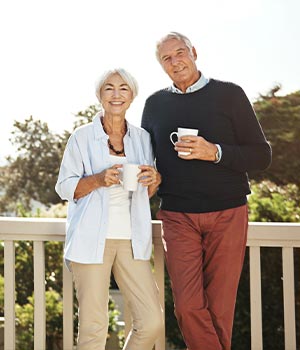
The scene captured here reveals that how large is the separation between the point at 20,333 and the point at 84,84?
31.0ft

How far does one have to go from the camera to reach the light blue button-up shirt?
212 cm

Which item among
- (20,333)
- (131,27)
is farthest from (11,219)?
(131,27)

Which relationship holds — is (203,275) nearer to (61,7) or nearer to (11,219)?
(11,219)

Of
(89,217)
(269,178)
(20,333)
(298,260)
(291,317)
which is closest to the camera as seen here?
(89,217)

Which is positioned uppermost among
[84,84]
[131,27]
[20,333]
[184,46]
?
[131,27]

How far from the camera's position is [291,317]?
2471 mm

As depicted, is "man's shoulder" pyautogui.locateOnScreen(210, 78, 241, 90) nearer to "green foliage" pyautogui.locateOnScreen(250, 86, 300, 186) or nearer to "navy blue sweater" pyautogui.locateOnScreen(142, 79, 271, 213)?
"navy blue sweater" pyautogui.locateOnScreen(142, 79, 271, 213)

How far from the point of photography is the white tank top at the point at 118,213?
215 cm

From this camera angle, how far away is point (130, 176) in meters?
2.05

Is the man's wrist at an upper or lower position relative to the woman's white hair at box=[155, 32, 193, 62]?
lower

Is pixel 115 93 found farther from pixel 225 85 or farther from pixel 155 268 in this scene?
pixel 155 268

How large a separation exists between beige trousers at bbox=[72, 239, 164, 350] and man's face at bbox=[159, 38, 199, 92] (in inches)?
25.8

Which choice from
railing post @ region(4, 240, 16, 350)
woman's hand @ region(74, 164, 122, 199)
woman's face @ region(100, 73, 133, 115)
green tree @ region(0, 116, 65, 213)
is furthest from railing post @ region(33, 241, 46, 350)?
green tree @ region(0, 116, 65, 213)

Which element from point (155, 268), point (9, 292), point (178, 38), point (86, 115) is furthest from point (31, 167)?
point (178, 38)
